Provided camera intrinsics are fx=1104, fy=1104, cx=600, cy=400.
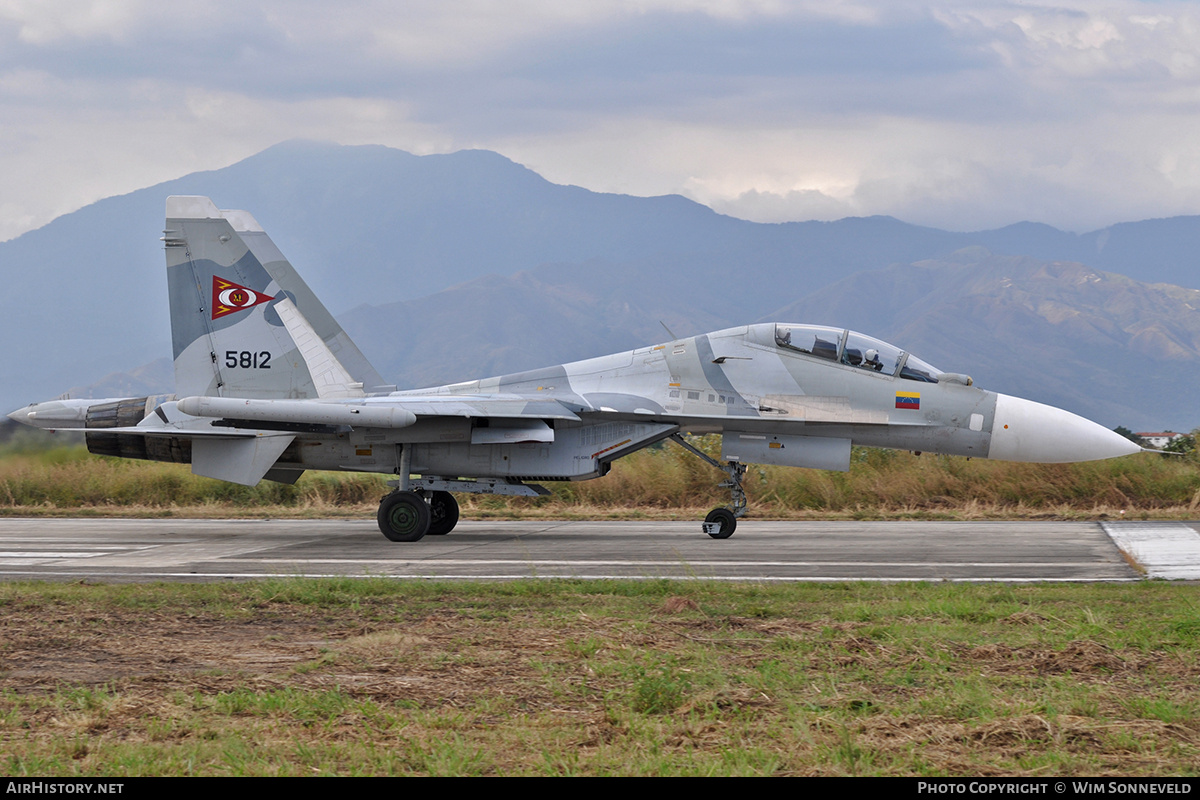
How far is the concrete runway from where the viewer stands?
11211 millimetres

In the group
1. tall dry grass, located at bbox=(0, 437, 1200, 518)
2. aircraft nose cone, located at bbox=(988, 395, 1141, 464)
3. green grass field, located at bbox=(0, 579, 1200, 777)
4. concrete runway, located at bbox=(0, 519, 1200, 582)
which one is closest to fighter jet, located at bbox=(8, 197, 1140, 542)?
aircraft nose cone, located at bbox=(988, 395, 1141, 464)

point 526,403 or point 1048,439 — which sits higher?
point 526,403

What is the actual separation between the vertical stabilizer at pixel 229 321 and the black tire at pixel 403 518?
2.06 meters

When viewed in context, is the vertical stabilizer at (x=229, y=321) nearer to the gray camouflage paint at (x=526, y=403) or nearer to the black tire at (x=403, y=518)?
the gray camouflage paint at (x=526, y=403)

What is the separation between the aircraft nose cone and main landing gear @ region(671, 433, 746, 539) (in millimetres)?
3332

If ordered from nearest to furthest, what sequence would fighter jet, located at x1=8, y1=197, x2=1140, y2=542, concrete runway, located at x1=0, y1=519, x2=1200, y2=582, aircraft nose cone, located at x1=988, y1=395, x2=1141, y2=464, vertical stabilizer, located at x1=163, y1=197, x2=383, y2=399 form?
concrete runway, located at x1=0, y1=519, x2=1200, y2=582 → aircraft nose cone, located at x1=988, y1=395, x2=1141, y2=464 → fighter jet, located at x1=8, y1=197, x2=1140, y2=542 → vertical stabilizer, located at x1=163, y1=197, x2=383, y2=399

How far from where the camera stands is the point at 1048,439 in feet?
47.1

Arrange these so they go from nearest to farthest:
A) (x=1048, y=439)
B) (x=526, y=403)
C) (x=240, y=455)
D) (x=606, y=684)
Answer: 1. (x=606, y=684)
2. (x=1048, y=439)
3. (x=526, y=403)
4. (x=240, y=455)

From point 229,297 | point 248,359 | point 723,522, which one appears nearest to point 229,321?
point 229,297

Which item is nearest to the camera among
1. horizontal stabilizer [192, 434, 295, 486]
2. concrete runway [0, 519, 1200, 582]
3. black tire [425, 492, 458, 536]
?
concrete runway [0, 519, 1200, 582]

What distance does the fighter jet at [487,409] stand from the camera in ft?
47.5

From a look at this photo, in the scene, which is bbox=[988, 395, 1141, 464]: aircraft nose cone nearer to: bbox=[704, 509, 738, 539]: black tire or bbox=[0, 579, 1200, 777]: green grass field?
bbox=[704, 509, 738, 539]: black tire

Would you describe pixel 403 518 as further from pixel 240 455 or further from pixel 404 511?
pixel 240 455

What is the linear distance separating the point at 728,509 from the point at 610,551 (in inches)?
93.6
